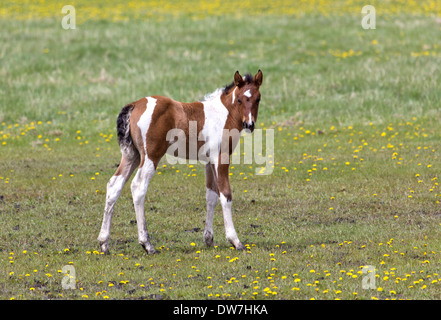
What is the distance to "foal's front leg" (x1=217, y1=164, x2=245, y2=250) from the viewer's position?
10.7 meters

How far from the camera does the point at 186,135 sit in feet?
35.4

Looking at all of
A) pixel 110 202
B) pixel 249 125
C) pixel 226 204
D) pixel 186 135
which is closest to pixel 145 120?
pixel 186 135

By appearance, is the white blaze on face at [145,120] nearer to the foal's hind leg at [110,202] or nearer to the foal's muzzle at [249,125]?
the foal's hind leg at [110,202]

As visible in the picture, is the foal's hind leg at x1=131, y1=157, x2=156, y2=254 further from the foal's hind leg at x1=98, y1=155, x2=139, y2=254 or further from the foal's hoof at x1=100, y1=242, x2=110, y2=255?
the foal's hoof at x1=100, y1=242, x2=110, y2=255

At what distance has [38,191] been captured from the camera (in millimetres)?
14961

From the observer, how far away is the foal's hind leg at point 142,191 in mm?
10422

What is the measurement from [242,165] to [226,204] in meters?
7.10

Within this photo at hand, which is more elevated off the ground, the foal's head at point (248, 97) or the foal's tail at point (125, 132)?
the foal's head at point (248, 97)

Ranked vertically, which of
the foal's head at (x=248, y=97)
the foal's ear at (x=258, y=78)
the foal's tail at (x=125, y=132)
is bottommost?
the foal's tail at (x=125, y=132)

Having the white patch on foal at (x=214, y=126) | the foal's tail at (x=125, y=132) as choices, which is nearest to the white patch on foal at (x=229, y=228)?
the white patch on foal at (x=214, y=126)

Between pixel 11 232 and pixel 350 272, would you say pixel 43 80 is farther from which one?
pixel 350 272

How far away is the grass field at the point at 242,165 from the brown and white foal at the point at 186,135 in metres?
0.64

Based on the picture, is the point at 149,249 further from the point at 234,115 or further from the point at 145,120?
the point at 234,115
